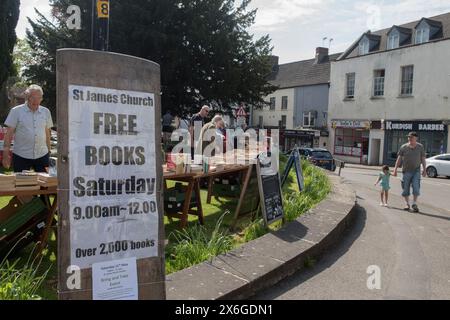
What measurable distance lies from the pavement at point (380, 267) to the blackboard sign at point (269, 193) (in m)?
0.95

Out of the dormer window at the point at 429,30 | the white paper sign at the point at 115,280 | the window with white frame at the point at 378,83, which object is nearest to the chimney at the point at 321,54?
the window with white frame at the point at 378,83

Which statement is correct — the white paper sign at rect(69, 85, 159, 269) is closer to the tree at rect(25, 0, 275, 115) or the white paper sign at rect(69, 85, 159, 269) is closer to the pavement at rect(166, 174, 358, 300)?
the pavement at rect(166, 174, 358, 300)

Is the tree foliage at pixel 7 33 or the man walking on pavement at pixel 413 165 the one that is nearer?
the man walking on pavement at pixel 413 165

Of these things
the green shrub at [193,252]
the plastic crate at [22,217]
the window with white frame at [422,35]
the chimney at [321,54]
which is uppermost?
the chimney at [321,54]

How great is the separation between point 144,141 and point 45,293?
5.76 feet

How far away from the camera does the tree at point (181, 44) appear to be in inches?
813

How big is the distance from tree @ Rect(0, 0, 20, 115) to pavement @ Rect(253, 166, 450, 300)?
18032 millimetres

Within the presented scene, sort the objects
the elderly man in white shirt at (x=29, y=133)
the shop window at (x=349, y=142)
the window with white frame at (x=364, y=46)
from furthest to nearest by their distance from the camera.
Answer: the window with white frame at (x=364, y=46) < the shop window at (x=349, y=142) < the elderly man in white shirt at (x=29, y=133)

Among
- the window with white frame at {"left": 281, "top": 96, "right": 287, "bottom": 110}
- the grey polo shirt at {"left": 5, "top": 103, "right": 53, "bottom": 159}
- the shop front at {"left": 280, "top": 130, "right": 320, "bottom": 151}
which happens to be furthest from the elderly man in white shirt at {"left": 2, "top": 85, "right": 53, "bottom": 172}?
the window with white frame at {"left": 281, "top": 96, "right": 287, "bottom": 110}

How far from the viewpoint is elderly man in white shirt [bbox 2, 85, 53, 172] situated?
5691 mm

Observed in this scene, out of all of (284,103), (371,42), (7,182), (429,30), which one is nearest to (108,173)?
(7,182)

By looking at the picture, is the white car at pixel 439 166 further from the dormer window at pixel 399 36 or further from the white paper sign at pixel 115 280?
the white paper sign at pixel 115 280

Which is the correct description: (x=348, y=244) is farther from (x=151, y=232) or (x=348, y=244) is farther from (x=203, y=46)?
(x=203, y=46)

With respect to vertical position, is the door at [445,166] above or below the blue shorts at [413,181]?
below
